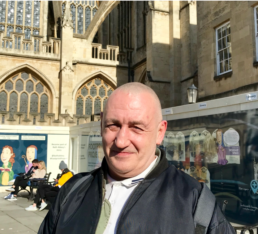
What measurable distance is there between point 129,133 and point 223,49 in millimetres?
7837

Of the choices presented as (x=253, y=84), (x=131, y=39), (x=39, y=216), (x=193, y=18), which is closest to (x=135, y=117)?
(x=39, y=216)

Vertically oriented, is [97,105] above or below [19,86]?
below

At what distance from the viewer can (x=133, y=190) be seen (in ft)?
3.37

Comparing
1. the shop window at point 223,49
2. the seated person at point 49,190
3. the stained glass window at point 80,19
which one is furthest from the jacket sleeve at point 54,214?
the stained glass window at point 80,19

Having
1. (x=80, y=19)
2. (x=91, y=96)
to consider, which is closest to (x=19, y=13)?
(x=80, y=19)

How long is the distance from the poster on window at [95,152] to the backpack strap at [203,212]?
271 inches

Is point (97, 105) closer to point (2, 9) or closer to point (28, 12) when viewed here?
point (28, 12)

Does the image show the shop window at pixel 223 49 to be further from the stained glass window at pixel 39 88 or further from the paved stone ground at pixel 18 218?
the stained glass window at pixel 39 88

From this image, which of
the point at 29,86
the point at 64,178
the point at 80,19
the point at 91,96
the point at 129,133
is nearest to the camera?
the point at 129,133

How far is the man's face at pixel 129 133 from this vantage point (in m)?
1.03

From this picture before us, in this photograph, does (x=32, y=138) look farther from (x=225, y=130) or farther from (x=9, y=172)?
(x=225, y=130)

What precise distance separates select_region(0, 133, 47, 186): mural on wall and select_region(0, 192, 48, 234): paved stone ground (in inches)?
83.7

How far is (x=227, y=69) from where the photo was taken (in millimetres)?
8109

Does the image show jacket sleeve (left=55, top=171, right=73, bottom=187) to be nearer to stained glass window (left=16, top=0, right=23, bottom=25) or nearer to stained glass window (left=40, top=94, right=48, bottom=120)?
stained glass window (left=40, top=94, right=48, bottom=120)
